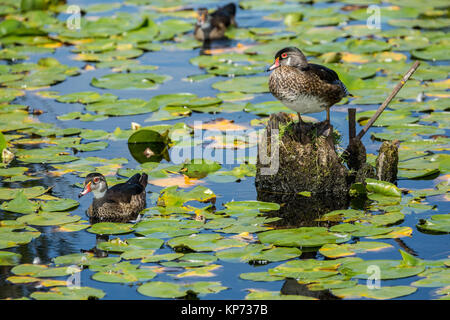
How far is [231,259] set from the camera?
326 inches

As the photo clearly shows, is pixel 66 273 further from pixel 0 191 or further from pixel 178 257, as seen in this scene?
pixel 0 191

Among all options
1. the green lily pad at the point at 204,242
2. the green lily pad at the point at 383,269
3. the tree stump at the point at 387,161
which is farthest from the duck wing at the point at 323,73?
the green lily pad at the point at 383,269

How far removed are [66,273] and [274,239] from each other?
2281mm

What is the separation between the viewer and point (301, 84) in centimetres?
991

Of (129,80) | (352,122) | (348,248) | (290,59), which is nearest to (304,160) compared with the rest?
(352,122)

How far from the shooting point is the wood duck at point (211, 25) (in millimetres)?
17891

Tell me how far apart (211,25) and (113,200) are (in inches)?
367

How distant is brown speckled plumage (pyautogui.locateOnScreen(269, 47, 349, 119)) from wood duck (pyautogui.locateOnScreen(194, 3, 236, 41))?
310 inches

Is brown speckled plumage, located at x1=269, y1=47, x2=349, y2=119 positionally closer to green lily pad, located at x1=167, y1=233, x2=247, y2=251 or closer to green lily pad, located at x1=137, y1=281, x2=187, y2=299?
green lily pad, located at x1=167, y1=233, x2=247, y2=251

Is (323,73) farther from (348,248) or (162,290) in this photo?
(162,290)

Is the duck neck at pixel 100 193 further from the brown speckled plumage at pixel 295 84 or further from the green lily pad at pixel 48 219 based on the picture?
the brown speckled plumage at pixel 295 84

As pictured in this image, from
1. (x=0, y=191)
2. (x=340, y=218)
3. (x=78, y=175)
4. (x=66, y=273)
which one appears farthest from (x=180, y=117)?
(x=66, y=273)

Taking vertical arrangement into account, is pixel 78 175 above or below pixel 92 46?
below
